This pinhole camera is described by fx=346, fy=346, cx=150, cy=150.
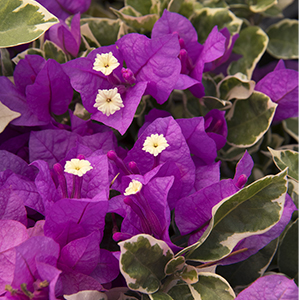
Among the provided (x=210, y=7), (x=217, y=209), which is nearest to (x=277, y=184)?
(x=217, y=209)

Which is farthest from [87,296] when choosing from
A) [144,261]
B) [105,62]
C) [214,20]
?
[214,20]

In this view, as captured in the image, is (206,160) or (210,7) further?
(210,7)

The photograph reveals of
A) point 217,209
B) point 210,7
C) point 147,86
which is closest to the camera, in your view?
point 217,209

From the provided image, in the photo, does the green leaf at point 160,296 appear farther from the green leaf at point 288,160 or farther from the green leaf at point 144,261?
the green leaf at point 288,160

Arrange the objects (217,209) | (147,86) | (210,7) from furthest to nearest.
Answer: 1. (210,7)
2. (147,86)
3. (217,209)

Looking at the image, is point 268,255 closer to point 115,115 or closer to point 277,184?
point 277,184

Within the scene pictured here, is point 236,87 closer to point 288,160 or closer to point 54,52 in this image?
point 288,160

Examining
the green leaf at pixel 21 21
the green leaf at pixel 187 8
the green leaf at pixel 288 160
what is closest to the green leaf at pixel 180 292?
the green leaf at pixel 288 160

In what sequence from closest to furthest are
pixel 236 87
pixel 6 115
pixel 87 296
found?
pixel 87 296
pixel 6 115
pixel 236 87
